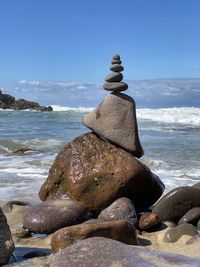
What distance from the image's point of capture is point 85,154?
7.37m

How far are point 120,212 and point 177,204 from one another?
2.61 feet

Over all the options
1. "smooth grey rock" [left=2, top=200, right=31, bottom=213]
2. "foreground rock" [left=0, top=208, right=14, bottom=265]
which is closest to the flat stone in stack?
"smooth grey rock" [left=2, top=200, right=31, bottom=213]

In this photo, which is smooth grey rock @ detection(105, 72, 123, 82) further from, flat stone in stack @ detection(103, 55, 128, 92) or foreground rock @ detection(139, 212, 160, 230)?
foreground rock @ detection(139, 212, 160, 230)

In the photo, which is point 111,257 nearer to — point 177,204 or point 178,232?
point 178,232

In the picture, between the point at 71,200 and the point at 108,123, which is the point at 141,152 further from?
the point at 71,200

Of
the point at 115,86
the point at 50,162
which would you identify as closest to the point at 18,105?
the point at 50,162

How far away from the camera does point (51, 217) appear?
252 inches

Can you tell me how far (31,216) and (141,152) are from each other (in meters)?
1.96

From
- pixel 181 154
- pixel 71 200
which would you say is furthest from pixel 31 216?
pixel 181 154

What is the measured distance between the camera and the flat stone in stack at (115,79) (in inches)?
302

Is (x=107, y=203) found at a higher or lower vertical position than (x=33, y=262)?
higher

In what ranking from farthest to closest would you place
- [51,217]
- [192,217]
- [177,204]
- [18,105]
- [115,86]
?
[18,105] → [115,86] → [177,204] → [192,217] → [51,217]

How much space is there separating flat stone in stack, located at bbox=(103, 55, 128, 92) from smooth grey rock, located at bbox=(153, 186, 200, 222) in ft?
5.85

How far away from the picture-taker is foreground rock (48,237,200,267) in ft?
13.2
